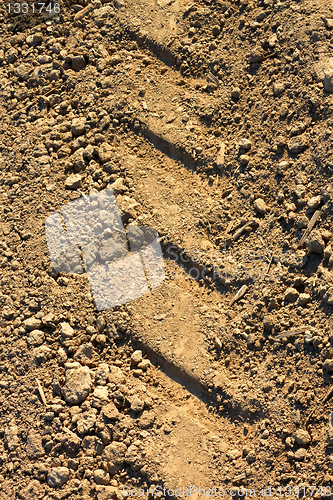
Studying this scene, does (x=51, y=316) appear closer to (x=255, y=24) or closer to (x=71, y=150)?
(x=71, y=150)

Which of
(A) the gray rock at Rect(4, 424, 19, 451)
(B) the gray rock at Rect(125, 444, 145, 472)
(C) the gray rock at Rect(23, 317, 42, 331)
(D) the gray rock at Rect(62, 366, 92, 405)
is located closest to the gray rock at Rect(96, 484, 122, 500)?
(B) the gray rock at Rect(125, 444, 145, 472)

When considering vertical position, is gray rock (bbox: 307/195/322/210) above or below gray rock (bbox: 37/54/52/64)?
below

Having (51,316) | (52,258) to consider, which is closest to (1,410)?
(51,316)

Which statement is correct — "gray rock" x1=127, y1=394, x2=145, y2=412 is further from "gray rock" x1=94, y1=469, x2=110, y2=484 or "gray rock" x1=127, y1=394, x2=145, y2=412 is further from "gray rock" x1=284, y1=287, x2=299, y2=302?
"gray rock" x1=284, y1=287, x2=299, y2=302

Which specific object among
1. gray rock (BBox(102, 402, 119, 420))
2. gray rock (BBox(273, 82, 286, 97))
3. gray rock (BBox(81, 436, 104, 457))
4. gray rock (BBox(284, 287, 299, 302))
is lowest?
gray rock (BBox(81, 436, 104, 457))

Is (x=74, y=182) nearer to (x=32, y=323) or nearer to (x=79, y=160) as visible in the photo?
(x=79, y=160)

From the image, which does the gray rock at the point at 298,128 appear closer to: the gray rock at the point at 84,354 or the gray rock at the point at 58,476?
the gray rock at the point at 84,354
